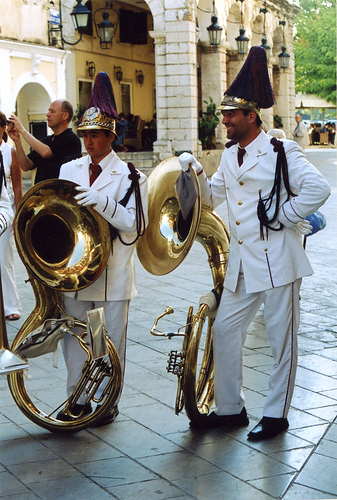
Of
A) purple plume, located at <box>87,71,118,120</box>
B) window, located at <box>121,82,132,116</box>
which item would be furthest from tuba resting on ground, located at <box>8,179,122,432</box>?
window, located at <box>121,82,132,116</box>

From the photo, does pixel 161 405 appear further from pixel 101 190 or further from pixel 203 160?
pixel 203 160

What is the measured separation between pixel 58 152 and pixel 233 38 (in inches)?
909

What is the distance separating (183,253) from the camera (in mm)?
4438

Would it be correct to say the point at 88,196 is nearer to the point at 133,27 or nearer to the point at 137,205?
the point at 137,205

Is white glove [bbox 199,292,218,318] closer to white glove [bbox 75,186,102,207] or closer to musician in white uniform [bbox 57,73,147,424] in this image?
musician in white uniform [bbox 57,73,147,424]

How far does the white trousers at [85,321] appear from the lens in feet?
15.3

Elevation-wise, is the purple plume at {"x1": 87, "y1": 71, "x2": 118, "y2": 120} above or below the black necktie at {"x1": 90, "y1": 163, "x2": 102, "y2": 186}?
above

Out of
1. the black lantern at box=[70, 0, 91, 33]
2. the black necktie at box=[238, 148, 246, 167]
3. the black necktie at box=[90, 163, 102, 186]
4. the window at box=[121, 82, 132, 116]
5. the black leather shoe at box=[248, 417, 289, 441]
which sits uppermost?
the black lantern at box=[70, 0, 91, 33]

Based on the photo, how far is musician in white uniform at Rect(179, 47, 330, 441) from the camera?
4.44 meters

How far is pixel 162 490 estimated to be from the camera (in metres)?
3.82

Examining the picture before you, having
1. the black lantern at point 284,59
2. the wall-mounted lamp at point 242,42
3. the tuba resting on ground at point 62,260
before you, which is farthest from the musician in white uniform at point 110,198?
the black lantern at point 284,59

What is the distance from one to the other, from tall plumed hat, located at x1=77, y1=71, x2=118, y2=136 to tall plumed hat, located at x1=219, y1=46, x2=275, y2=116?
61 cm

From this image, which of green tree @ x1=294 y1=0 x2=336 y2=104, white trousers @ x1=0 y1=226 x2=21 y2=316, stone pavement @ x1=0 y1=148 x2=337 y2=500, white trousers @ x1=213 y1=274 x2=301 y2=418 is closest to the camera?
stone pavement @ x1=0 y1=148 x2=337 y2=500

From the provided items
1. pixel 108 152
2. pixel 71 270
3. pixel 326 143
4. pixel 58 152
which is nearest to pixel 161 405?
pixel 71 270
